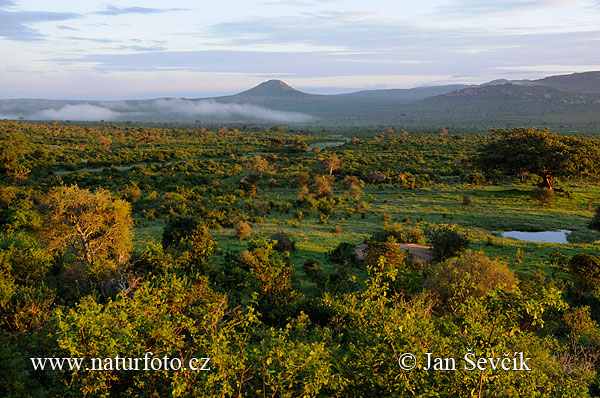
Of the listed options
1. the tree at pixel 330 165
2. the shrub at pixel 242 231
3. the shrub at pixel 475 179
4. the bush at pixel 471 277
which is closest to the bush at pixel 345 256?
the bush at pixel 471 277

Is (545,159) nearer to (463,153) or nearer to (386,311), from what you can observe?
(463,153)

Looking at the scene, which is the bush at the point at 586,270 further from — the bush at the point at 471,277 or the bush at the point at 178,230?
the bush at the point at 178,230

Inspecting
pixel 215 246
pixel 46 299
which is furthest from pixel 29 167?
pixel 46 299

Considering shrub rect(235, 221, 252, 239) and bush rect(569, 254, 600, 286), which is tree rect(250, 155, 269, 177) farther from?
bush rect(569, 254, 600, 286)

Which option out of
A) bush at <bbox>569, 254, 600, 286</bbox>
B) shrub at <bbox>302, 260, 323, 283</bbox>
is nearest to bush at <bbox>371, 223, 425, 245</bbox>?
shrub at <bbox>302, 260, 323, 283</bbox>

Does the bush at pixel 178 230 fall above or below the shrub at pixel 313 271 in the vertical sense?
above

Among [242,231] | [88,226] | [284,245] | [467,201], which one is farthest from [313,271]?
[467,201]
